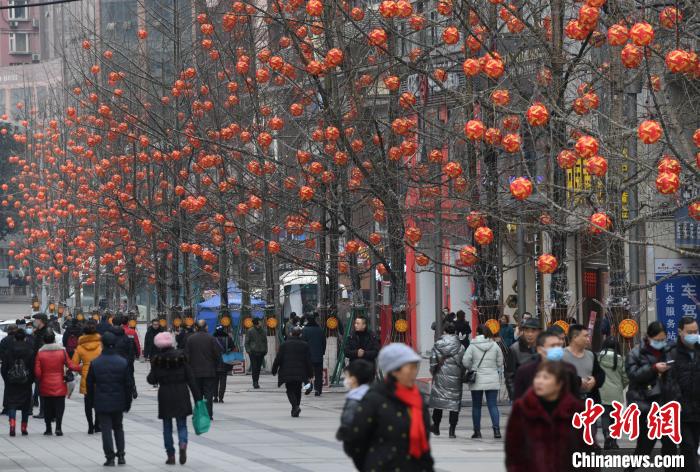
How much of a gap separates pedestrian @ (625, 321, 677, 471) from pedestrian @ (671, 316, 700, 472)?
6.6 inches

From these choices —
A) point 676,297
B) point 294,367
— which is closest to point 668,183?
point 294,367

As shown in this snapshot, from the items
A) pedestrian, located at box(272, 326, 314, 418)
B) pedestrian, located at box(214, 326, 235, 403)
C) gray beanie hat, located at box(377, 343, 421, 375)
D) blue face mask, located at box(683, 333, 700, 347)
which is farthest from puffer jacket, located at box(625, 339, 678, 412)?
pedestrian, located at box(214, 326, 235, 403)

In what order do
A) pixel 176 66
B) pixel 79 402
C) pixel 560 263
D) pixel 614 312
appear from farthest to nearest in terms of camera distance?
1. pixel 176 66
2. pixel 79 402
3. pixel 560 263
4. pixel 614 312

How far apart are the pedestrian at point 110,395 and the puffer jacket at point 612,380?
207 inches

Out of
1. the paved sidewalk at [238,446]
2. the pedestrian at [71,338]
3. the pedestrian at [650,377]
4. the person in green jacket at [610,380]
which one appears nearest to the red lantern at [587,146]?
the pedestrian at [650,377]

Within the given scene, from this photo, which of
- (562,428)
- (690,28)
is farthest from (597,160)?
(562,428)

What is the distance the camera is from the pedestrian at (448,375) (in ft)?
65.3

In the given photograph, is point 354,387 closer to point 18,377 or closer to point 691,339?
point 691,339

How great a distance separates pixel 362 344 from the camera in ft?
74.6

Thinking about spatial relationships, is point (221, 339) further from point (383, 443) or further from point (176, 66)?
point (383, 443)

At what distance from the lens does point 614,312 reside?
2033cm

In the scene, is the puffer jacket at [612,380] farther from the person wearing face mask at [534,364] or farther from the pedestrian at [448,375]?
the person wearing face mask at [534,364]

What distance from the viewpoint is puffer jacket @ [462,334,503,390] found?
64.6ft

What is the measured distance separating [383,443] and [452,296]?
37.6 m
